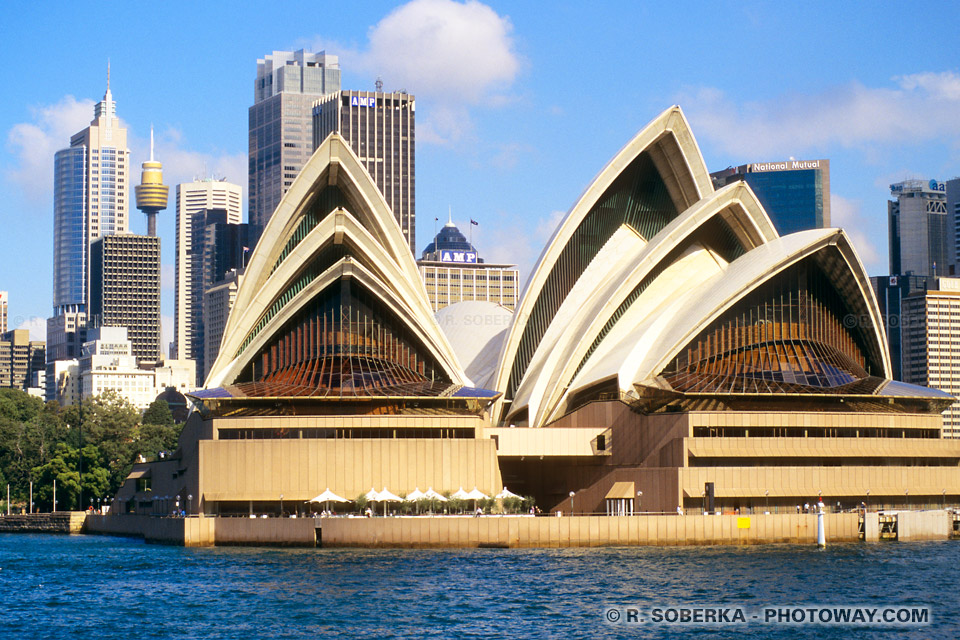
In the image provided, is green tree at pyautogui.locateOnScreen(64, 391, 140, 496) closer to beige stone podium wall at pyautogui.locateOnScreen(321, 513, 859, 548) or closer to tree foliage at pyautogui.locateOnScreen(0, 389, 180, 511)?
tree foliage at pyautogui.locateOnScreen(0, 389, 180, 511)

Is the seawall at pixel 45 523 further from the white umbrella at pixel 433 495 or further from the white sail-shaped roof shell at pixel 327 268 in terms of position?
the white umbrella at pixel 433 495

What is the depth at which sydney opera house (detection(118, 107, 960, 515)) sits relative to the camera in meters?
85.6

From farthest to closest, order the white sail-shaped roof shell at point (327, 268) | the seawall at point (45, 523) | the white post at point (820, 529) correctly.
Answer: the seawall at point (45, 523), the white sail-shaped roof shell at point (327, 268), the white post at point (820, 529)

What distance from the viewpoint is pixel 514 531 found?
7894cm

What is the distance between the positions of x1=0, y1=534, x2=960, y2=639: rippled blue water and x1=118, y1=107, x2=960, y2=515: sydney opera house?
336 inches

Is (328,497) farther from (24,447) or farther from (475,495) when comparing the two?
(24,447)

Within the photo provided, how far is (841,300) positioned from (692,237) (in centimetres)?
1064

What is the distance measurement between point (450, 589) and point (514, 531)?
65.2ft

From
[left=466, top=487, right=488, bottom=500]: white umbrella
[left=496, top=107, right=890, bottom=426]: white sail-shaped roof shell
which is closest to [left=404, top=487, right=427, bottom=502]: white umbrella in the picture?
[left=466, top=487, right=488, bottom=500]: white umbrella

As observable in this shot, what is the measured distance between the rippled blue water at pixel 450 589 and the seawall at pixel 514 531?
2088mm

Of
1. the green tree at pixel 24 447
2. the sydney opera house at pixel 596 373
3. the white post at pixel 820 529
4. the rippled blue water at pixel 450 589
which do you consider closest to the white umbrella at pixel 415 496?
the sydney opera house at pixel 596 373

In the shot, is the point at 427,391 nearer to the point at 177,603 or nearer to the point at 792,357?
the point at 792,357

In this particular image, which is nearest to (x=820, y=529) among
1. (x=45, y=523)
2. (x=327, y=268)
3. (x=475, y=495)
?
(x=475, y=495)

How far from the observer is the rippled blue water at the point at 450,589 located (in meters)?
50.4
